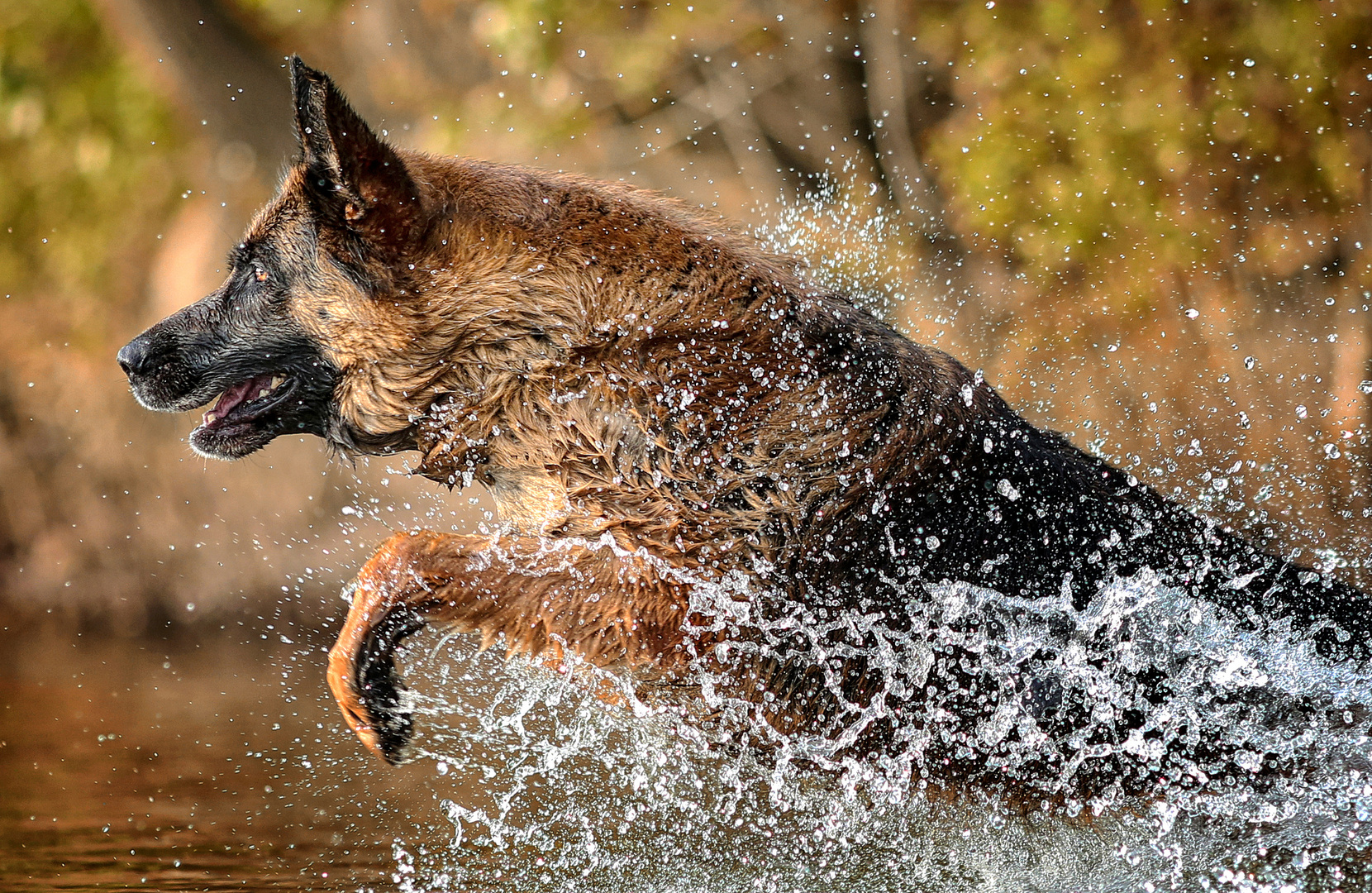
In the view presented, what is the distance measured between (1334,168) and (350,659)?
7.86m

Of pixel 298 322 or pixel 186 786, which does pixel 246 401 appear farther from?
pixel 186 786

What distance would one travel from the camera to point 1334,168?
341 inches

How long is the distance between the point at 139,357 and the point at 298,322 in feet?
1.53

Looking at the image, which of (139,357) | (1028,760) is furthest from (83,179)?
(1028,760)

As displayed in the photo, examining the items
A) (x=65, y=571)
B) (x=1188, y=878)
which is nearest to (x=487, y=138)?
(x=65, y=571)

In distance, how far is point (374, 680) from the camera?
341cm

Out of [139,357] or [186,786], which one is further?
[186,786]

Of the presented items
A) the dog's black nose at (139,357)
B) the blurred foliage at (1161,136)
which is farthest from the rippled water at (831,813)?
the blurred foliage at (1161,136)

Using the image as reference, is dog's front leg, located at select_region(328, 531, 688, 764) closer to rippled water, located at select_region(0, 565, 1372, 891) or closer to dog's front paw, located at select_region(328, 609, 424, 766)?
dog's front paw, located at select_region(328, 609, 424, 766)

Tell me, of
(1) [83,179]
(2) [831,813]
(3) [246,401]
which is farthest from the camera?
(1) [83,179]

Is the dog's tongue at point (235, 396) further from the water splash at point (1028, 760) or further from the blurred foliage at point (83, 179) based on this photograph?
the blurred foliage at point (83, 179)

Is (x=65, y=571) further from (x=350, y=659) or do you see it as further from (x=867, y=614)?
(x=867, y=614)

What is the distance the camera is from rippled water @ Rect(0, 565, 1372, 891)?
360 cm

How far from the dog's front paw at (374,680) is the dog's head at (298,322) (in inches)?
22.9
